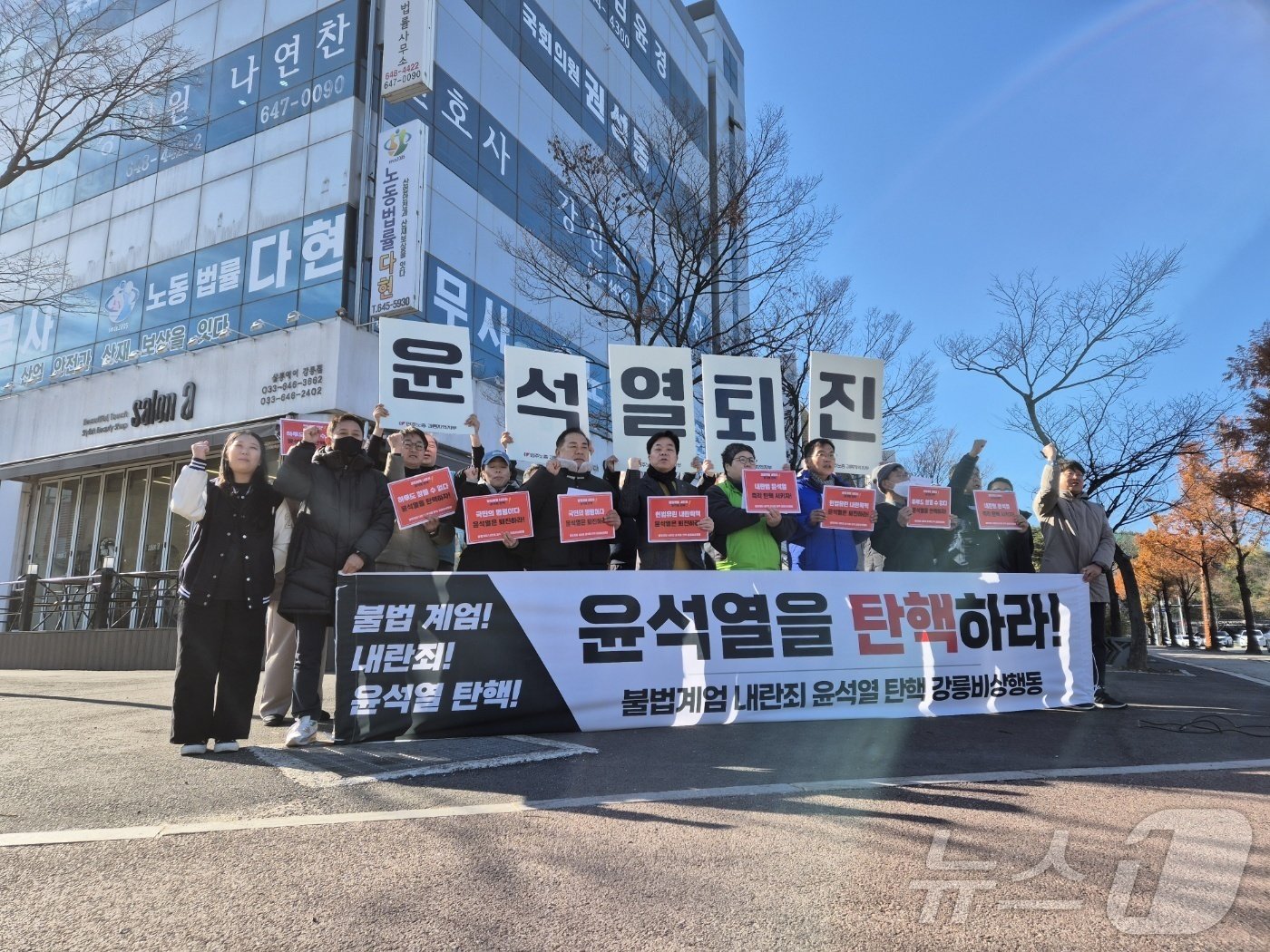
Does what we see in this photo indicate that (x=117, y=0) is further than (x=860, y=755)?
Yes

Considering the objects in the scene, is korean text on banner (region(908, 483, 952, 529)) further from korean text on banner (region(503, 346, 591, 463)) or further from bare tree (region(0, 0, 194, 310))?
bare tree (region(0, 0, 194, 310))

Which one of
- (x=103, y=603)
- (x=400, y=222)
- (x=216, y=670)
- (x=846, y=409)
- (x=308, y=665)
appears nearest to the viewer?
(x=216, y=670)

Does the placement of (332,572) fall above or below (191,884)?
above

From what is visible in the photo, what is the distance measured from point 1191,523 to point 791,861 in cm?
3431

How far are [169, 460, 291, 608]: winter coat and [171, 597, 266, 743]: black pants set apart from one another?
105 mm

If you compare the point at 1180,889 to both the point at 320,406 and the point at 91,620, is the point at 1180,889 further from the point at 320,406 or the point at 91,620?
the point at 91,620

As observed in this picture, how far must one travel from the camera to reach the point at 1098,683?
21.9ft

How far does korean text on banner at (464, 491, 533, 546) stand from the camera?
5.54 metres

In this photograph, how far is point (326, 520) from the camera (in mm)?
5016

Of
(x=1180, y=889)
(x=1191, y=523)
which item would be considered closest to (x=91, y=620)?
(x=1180, y=889)

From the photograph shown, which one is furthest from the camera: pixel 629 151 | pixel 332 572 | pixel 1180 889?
pixel 629 151

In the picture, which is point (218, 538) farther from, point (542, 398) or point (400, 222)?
point (400, 222)

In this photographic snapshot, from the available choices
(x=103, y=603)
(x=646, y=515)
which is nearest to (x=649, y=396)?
(x=646, y=515)

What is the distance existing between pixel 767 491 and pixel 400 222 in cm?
1154
